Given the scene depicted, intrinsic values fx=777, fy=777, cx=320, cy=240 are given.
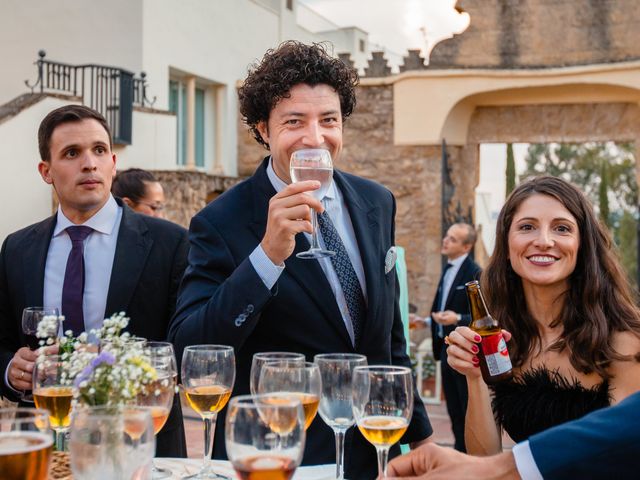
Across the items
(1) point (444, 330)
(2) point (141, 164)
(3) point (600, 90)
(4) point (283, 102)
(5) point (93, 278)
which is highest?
(3) point (600, 90)

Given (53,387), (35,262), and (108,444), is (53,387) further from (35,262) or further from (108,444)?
(35,262)

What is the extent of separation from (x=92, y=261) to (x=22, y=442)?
2.01m

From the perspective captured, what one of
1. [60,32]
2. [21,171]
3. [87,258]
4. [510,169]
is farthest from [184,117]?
[87,258]

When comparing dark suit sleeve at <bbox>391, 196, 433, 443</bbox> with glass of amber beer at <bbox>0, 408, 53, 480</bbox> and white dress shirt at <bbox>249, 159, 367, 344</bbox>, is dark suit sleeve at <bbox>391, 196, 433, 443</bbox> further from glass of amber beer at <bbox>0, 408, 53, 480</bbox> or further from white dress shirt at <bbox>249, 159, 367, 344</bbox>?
glass of amber beer at <bbox>0, 408, 53, 480</bbox>

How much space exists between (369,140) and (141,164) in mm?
4580

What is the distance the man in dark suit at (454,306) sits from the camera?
6934 mm

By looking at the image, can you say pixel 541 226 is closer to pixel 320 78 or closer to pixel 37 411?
pixel 320 78

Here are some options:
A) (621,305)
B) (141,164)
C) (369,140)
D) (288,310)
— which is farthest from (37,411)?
(369,140)

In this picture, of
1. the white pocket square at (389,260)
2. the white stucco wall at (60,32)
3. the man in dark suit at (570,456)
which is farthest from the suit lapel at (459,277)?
the white stucco wall at (60,32)

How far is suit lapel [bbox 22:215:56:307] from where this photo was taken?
3.28 meters

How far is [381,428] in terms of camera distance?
1.79 meters

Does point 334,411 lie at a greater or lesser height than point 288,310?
lesser

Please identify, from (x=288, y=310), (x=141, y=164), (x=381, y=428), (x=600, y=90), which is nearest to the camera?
(x=381, y=428)

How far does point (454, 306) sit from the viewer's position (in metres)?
7.75
